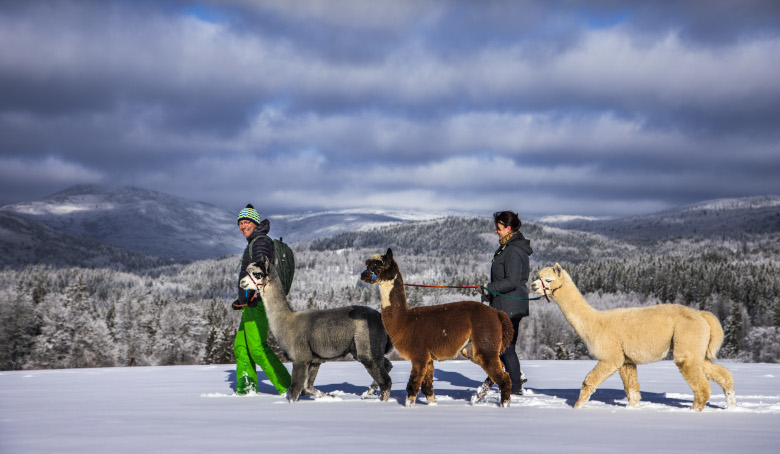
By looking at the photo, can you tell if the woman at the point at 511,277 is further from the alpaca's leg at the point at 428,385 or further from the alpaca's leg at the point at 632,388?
the alpaca's leg at the point at 632,388

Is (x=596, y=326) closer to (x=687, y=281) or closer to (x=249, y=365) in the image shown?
(x=249, y=365)

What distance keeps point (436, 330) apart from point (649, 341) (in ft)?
8.44

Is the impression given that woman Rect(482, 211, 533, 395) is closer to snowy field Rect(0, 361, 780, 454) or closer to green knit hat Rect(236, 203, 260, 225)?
snowy field Rect(0, 361, 780, 454)

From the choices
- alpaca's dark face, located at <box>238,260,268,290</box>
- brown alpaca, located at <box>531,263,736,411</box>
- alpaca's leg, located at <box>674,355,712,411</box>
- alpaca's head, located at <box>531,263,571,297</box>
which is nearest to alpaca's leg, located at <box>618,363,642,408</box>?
brown alpaca, located at <box>531,263,736,411</box>

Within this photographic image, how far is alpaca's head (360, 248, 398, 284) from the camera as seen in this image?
8.33 metres

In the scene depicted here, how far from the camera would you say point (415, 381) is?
8.17 metres

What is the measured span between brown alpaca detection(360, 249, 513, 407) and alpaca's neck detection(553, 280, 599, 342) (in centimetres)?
82

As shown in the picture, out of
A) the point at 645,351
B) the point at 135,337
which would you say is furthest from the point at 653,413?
the point at 135,337

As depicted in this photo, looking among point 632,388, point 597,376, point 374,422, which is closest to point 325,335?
point 374,422

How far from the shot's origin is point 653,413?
7.59m

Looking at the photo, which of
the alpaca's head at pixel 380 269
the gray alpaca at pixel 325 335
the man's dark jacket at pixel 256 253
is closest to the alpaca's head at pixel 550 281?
the alpaca's head at pixel 380 269

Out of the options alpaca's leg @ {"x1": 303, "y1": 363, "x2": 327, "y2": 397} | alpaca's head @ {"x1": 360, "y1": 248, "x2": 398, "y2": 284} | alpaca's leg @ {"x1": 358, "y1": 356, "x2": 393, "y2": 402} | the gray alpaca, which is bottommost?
alpaca's leg @ {"x1": 303, "y1": 363, "x2": 327, "y2": 397}

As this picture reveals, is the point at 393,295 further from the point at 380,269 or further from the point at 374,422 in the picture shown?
the point at 374,422

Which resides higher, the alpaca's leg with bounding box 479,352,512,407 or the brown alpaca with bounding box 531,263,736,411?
the brown alpaca with bounding box 531,263,736,411
